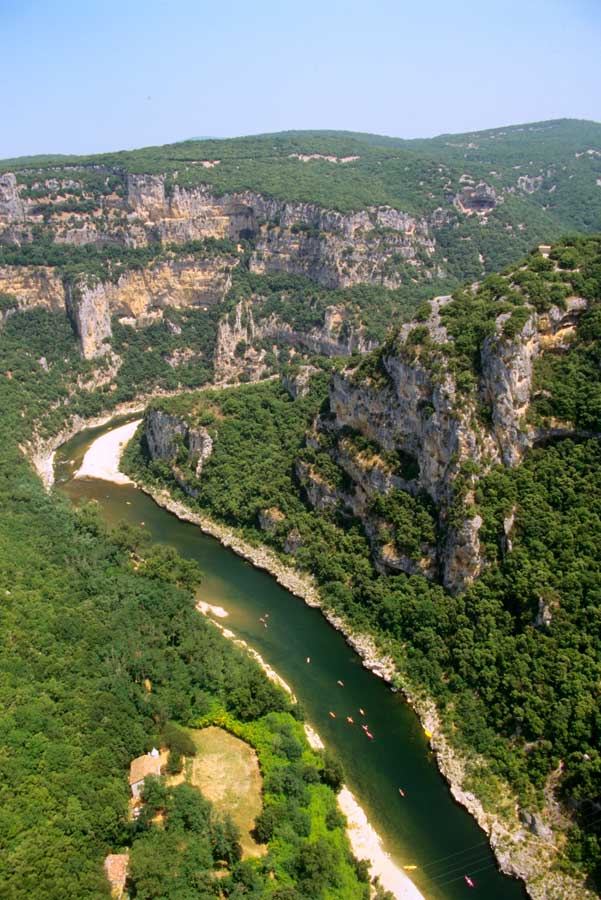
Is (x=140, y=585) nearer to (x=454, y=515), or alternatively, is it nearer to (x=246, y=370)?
(x=454, y=515)

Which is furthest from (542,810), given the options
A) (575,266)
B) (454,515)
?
(575,266)

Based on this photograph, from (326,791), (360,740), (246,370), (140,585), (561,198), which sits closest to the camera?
(326,791)

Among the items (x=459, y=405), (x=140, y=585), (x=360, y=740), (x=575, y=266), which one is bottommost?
(x=360, y=740)

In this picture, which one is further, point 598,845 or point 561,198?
point 561,198

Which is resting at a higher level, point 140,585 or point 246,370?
point 246,370

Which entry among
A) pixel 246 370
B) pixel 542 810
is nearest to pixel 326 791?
pixel 542 810

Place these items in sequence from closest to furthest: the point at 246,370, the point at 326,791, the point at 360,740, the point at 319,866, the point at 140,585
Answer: the point at 319,866 → the point at 326,791 → the point at 360,740 → the point at 140,585 → the point at 246,370

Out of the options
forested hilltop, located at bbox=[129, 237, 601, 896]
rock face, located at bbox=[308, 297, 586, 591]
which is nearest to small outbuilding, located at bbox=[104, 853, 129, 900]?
forested hilltop, located at bbox=[129, 237, 601, 896]

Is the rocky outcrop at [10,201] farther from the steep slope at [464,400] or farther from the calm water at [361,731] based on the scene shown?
the steep slope at [464,400]
